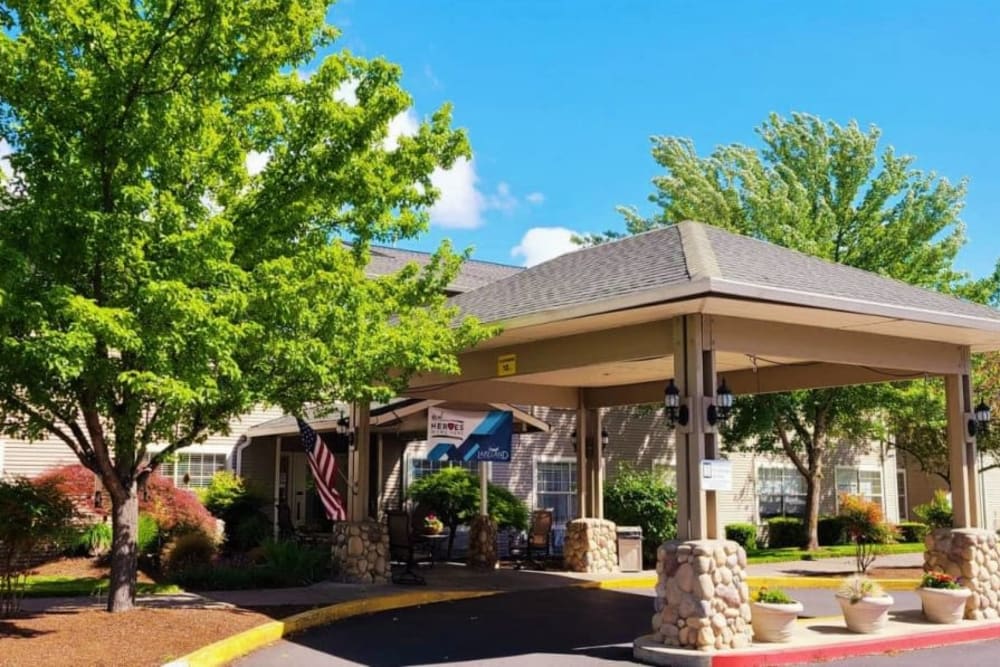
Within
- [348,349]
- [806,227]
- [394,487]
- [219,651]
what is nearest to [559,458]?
[394,487]

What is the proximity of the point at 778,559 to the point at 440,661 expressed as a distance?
14813 mm

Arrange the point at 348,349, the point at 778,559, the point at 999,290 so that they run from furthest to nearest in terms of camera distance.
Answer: the point at 999,290 < the point at 778,559 < the point at 348,349

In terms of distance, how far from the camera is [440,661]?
34.0 feet

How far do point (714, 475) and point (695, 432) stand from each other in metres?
0.53

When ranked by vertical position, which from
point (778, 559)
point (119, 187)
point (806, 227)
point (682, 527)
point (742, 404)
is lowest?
point (778, 559)

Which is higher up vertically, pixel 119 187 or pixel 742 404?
pixel 119 187

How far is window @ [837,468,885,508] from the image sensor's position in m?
31.4

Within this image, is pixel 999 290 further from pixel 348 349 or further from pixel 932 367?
pixel 348 349

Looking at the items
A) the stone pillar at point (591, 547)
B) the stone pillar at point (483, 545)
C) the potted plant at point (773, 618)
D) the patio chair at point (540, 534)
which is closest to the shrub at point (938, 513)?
the stone pillar at point (591, 547)

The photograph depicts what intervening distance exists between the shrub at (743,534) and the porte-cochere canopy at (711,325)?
1040cm

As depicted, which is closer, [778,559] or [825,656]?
[825,656]

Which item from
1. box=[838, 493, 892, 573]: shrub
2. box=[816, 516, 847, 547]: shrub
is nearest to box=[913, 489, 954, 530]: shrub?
box=[838, 493, 892, 573]: shrub

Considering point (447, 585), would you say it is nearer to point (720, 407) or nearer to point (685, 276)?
point (720, 407)

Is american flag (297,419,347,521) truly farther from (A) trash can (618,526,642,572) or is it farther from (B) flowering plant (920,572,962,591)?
(B) flowering plant (920,572,962,591)
